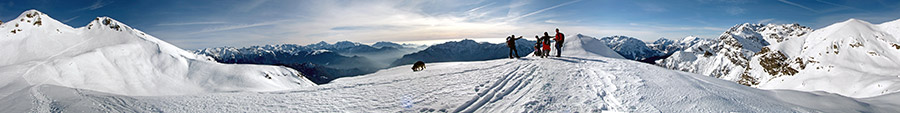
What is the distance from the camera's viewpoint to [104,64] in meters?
10.4

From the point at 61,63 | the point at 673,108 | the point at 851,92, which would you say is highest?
the point at 61,63

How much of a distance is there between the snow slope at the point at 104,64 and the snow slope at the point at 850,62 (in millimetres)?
39711

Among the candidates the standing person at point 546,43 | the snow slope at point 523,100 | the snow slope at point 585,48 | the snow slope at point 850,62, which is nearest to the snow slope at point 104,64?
the snow slope at point 523,100

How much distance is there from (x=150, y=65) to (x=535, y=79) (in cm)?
1547

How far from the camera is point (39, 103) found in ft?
18.9

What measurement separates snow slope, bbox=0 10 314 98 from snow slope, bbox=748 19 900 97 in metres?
39.7

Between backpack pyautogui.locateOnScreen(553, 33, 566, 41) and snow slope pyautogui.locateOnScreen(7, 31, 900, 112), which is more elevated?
backpack pyautogui.locateOnScreen(553, 33, 566, 41)

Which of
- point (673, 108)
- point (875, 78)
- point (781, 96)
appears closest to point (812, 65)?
point (875, 78)

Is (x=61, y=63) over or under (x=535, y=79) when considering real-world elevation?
over

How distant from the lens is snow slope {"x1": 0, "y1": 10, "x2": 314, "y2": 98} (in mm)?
8531

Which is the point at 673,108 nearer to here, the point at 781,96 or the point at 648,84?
the point at 648,84

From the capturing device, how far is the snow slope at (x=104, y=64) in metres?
8.53

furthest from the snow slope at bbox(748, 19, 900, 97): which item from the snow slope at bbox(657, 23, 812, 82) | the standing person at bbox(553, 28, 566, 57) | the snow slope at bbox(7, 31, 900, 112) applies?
the snow slope at bbox(657, 23, 812, 82)

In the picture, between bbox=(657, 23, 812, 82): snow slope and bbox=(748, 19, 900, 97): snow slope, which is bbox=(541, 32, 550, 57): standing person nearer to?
bbox=(748, 19, 900, 97): snow slope
